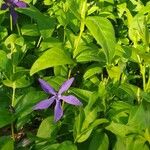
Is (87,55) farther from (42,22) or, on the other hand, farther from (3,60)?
(42,22)

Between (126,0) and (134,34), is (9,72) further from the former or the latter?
(126,0)

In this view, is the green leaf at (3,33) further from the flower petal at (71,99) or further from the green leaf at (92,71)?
the flower petal at (71,99)

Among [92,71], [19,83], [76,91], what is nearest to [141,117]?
[76,91]

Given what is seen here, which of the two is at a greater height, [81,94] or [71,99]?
[71,99]

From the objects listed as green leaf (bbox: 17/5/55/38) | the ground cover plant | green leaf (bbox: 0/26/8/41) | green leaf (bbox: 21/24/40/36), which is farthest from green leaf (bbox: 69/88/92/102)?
green leaf (bbox: 0/26/8/41)

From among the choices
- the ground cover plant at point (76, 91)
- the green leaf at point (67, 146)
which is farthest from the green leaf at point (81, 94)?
the green leaf at point (67, 146)

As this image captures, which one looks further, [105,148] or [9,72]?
[9,72]

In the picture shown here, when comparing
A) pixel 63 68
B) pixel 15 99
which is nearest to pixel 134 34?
pixel 63 68
